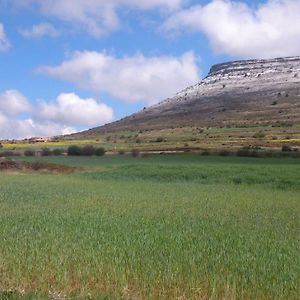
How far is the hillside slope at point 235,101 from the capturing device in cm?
11612

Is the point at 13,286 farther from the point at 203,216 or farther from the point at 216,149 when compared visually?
the point at 216,149

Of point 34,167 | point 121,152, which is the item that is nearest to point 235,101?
point 121,152

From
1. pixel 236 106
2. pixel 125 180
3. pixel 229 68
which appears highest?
pixel 229 68

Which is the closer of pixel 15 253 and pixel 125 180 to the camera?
pixel 15 253

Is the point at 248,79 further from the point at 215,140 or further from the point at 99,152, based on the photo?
the point at 99,152

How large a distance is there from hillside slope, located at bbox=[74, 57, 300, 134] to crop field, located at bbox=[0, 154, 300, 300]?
3215 inches

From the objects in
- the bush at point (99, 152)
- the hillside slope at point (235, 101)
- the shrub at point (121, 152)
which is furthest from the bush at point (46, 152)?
the hillside slope at point (235, 101)

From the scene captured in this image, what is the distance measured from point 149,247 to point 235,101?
123719 millimetres

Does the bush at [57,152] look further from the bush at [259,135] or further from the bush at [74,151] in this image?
the bush at [259,135]

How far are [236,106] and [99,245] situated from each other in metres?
119

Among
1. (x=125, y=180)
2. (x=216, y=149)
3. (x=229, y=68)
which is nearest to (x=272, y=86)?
(x=229, y=68)

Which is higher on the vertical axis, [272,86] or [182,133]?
[272,86]

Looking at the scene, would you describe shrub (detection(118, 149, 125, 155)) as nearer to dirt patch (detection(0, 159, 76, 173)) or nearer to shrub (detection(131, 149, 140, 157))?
shrub (detection(131, 149, 140, 157))

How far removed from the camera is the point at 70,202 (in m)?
25.0
